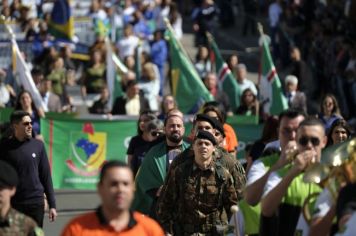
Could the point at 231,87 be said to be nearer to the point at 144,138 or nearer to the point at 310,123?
the point at 144,138

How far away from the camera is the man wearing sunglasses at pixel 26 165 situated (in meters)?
11.9

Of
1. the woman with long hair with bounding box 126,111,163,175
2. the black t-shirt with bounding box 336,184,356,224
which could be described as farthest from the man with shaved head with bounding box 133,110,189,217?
the black t-shirt with bounding box 336,184,356,224

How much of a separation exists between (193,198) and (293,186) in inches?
87.9

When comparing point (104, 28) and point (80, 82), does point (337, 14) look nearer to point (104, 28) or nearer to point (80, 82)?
point (104, 28)

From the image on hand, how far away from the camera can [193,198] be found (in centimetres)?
1038

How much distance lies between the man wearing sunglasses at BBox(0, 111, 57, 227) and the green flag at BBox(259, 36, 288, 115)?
7.67 metres

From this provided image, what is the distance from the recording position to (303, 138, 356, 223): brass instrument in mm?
7754

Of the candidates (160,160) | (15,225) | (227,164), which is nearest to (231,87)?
(160,160)

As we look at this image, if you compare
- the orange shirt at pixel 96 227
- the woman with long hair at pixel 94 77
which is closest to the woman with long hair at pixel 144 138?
the orange shirt at pixel 96 227

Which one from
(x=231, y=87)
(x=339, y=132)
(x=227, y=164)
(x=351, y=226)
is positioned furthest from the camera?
(x=231, y=87)

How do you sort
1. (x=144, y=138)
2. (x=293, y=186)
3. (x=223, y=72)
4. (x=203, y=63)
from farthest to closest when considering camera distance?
(x=203, y=63) → (x=223, y=72) → (x=144, y=138) → (x=293, y=186)

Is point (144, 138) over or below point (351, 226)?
over

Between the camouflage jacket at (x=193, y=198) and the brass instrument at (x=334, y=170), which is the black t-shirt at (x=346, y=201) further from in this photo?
the camouflage jacket at (x=193, y=198)

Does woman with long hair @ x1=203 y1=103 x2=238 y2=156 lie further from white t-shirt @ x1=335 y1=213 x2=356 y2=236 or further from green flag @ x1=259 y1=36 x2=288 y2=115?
green flag @ x1=259 y1=36 x2=288 y2=115
